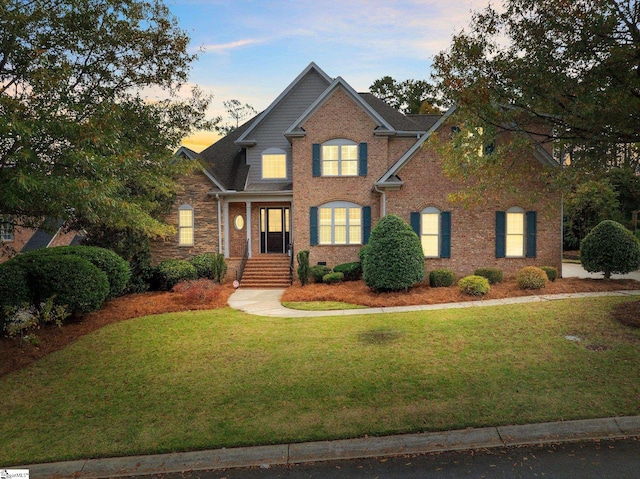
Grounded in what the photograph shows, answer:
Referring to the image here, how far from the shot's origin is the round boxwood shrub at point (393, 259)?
14320mm

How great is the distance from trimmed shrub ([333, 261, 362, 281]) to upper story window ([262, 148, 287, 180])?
608 cm

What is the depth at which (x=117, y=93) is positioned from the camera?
1161 centimetres

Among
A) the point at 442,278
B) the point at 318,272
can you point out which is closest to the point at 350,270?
the point at 318,272

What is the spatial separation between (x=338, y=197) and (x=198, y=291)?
731cm

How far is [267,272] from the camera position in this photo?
19141 mm

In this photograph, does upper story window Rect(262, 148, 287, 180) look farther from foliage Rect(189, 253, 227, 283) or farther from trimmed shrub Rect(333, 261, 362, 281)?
trimmed shrub Rect(333, 261, 362, 281)

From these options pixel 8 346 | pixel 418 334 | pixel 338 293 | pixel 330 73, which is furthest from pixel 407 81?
pixel 8 346

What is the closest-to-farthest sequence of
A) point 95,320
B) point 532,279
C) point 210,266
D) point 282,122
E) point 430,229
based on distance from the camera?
point 95,320 → point 532,279 → point 430,229 → point 210,266 → point 282,122

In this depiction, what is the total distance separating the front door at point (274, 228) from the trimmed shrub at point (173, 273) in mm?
4255

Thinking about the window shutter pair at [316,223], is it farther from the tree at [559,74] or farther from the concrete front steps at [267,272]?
the tree at [559,74]

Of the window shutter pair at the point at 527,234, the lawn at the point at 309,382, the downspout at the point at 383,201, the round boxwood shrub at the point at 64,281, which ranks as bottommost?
the lawn at the point at 309,382

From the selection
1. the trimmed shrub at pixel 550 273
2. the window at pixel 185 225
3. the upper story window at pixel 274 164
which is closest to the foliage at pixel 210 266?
the window at pixel 185 225

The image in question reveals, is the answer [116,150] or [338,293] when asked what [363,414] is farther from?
[338,293]

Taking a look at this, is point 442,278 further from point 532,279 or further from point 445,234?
point 532,279
